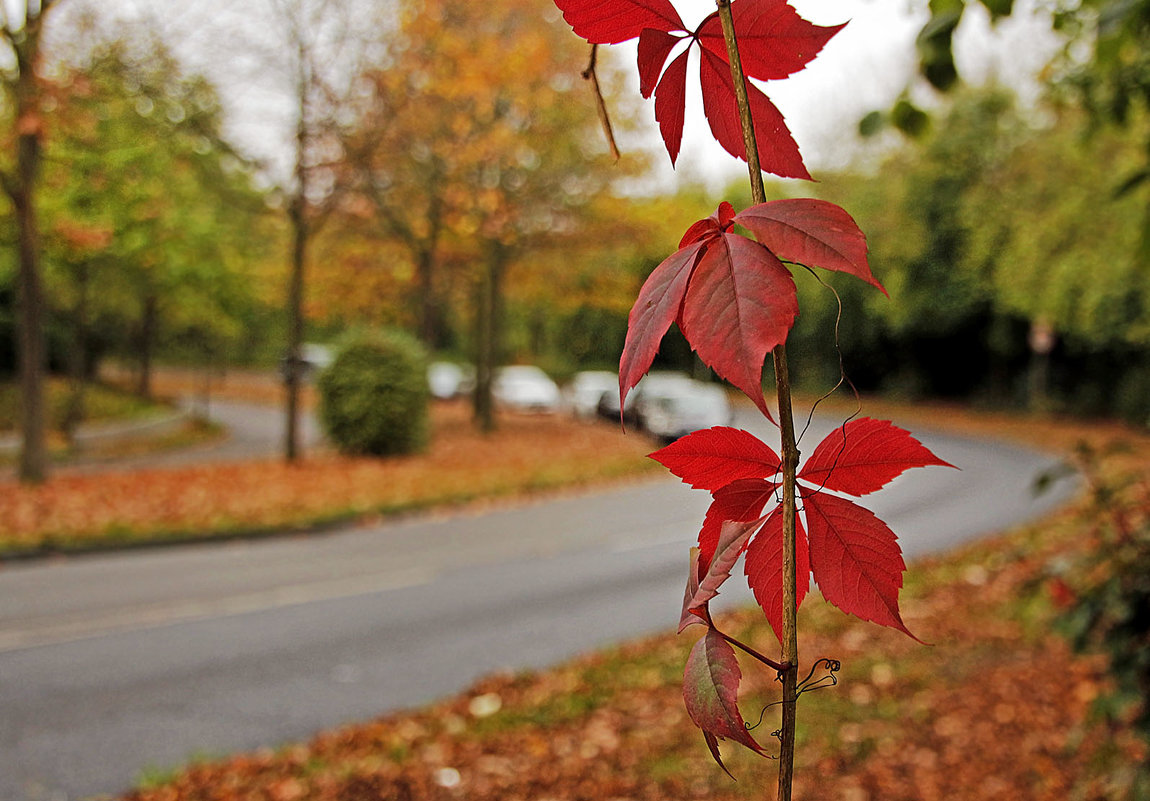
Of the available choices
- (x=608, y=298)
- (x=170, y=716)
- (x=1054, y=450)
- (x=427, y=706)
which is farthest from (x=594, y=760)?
(x=1054, y=450)

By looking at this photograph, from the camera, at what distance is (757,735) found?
4.82 m

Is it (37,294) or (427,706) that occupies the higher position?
(37,294)

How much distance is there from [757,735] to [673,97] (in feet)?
15.8

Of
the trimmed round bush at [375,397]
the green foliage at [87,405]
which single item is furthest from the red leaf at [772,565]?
the green foliage at [87,405]

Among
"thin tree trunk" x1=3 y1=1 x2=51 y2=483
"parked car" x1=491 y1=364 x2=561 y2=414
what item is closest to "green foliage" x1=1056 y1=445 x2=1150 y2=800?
"thin tree trunk" x1=3 y1=1 x2=51 y2=483

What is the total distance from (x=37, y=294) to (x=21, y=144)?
2.18 meters

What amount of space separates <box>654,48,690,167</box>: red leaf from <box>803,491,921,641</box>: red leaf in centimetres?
23

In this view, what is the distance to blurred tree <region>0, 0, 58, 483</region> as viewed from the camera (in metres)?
12.1

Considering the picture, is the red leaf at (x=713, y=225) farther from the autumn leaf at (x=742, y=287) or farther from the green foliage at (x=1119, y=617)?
the green foliage at (x=1119, y=617)

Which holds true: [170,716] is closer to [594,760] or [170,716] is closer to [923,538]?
[594,760]

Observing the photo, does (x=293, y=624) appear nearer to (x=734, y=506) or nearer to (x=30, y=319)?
(x=30, y=319)

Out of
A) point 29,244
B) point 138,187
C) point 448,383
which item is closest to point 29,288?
point 29,244

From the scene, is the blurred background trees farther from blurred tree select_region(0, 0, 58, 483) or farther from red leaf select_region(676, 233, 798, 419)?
red leaf select_region(676, 233, 798, 419)

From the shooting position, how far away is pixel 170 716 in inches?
245
